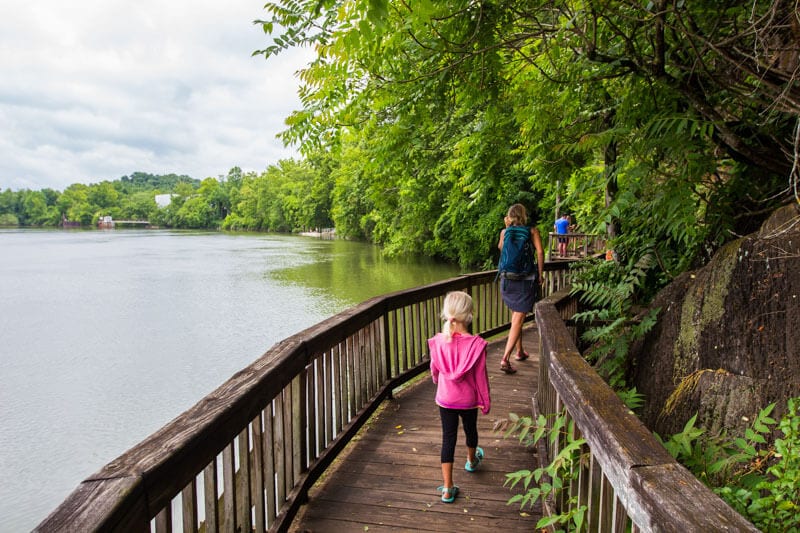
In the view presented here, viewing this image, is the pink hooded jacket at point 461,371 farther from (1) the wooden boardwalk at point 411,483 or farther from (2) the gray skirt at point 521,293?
(2) the gray skirt at point 521,293

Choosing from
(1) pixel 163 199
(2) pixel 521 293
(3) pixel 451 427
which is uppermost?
(1) pixel 163 199

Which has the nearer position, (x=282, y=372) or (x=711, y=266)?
(x=282, y=372)

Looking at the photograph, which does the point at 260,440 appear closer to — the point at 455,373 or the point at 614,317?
the point at 455,373

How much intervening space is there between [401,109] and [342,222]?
43.8m

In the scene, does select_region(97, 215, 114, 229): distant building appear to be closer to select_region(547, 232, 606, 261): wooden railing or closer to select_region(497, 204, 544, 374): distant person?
select_region(547, 232, 606, 261): wooden railing

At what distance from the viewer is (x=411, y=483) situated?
3648 mm

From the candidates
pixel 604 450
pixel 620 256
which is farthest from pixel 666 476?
pixel 620 256

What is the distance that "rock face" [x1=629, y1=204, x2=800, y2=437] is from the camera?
3174 millimetres

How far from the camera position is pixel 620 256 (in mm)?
6328

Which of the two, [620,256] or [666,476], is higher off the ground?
[620,256]

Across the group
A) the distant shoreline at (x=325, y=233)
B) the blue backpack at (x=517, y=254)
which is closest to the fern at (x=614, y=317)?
the blue backpack at (x=517, y=254)

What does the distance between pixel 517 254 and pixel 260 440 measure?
12.7ft

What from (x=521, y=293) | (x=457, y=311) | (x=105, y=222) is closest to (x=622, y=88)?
(x=521, y=293)

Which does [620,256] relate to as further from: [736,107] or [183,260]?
[183,260]
